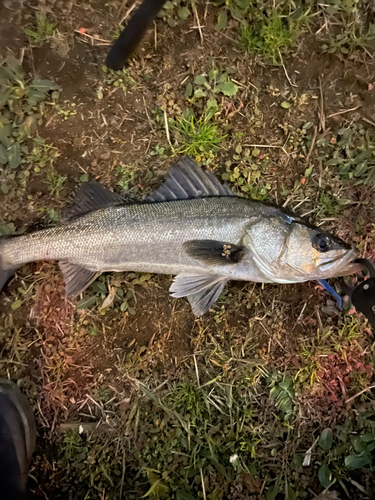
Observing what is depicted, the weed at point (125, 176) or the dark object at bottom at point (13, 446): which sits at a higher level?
the weed at point (125, 176)

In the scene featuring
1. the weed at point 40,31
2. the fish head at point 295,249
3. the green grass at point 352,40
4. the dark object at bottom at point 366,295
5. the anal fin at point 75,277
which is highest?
the weed at point 40,31

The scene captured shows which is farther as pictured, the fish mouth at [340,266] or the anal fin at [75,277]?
the anal fin at [75,277]

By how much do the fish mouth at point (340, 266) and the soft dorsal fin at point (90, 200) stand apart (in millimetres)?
1773

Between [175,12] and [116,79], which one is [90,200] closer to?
[116,79]

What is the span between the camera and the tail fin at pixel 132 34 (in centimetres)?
311

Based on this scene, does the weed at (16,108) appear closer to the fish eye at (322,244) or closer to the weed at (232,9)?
the weed at (232,9)

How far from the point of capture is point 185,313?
3367 millimetres

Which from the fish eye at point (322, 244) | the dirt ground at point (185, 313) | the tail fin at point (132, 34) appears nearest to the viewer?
the fish eye at point (322, 244)

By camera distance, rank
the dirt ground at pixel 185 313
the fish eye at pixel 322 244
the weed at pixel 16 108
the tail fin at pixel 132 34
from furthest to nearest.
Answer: the weed at pixel 16 108, the dirt ground at pixel 185 313, the tail fin at pixel 132 34, the fish eye at pixel 322 244

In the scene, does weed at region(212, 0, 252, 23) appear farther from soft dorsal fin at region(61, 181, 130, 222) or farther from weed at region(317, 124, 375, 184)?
soft dorsal fin at region(61, 181, 130, 222)

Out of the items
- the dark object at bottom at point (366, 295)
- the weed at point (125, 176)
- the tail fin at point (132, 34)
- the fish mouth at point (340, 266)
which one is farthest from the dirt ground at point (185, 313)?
the fish mouth at point (340, 266)

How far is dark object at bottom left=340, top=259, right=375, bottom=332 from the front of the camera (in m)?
3.07

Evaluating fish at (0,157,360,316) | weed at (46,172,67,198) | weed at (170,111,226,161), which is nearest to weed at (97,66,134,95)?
weed at (170,111,226,161)

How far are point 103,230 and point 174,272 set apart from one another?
688 millimetres
